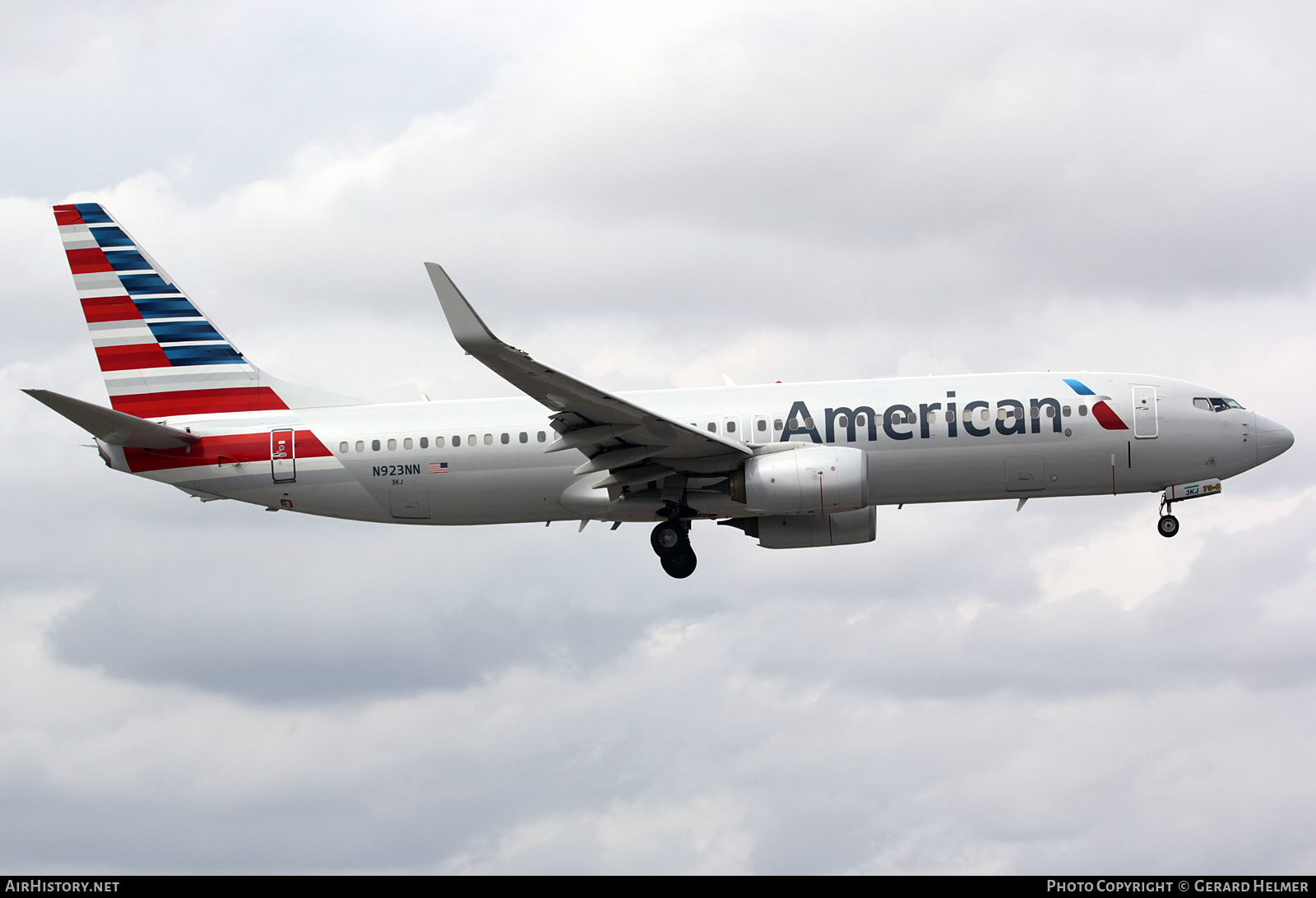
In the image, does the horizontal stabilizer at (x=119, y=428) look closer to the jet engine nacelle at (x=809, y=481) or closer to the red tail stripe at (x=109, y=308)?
the red tail stripe at (x=109, y=308)

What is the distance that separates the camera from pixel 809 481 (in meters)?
35.2

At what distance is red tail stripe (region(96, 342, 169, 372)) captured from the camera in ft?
138

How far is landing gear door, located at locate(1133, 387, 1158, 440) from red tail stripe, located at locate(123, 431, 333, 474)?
22.1m

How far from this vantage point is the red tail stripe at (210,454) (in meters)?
39.3

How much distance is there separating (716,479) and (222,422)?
1439 centimetres

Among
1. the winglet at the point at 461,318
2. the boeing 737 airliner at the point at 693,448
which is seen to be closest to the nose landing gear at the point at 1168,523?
the boeing 737 airliner at the point at 693,448

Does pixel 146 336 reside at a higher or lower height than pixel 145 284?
lower

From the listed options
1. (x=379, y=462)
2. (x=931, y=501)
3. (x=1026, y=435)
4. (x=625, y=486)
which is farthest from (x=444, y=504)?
(x=1026, y=435)

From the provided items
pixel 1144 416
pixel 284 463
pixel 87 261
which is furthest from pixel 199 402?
pixel 1144 416

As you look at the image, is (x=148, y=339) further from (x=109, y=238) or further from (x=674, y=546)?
(x=674, y=546)

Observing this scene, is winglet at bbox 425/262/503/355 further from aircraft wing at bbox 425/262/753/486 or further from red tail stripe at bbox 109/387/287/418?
red tail stripe at bbox 109/387/287/418

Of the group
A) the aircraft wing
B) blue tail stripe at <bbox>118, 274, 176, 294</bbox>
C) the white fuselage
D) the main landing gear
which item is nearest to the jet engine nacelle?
the aircraft wing

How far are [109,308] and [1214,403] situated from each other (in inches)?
1272

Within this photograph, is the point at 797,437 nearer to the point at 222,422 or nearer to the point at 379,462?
the point at 379,462
